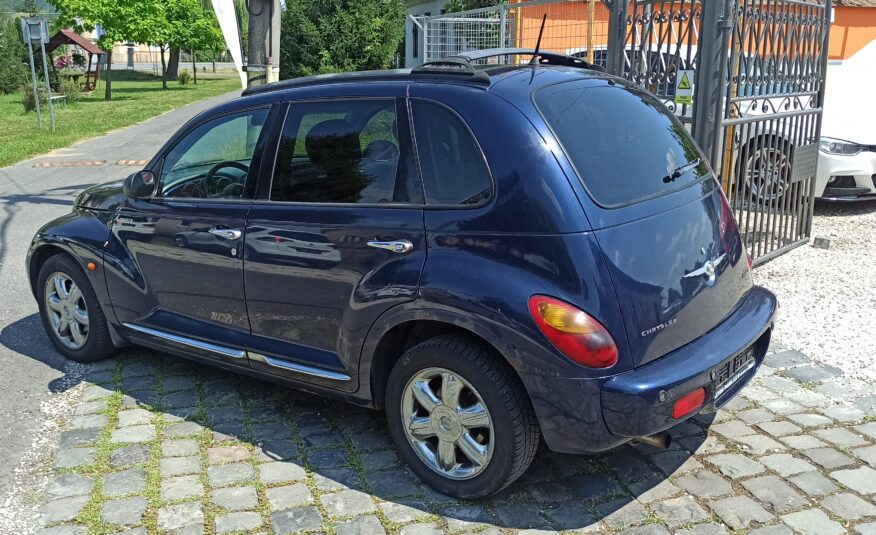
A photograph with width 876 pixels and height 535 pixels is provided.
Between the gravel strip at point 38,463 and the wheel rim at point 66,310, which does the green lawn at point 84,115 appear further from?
the gravel strip at point 38,463

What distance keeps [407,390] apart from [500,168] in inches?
42.4

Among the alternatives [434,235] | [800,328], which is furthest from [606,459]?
[800,328]

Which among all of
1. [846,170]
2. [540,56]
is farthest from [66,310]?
[846,170]

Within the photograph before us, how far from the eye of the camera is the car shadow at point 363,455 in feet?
11.5

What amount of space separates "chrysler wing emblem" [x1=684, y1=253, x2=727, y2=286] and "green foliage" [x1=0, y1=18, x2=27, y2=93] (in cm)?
4208

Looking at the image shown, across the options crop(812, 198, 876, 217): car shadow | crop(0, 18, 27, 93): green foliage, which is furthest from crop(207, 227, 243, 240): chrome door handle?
crop(0, 18, 27, 93): green foliage

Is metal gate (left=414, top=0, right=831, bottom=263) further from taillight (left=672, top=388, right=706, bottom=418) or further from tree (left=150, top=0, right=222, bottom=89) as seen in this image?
tree (left=150, top=0, right=222, bottom=89)

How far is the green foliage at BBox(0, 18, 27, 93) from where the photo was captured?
39.1m

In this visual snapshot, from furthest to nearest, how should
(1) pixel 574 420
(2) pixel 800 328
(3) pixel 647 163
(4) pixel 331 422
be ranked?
(2) pixel 800 328
(4) pixel 331 422
(3) pixel 647 163
(1) pixel 574 420

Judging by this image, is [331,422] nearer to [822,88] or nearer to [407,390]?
[407,390]

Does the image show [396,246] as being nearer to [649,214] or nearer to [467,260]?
[467,260]

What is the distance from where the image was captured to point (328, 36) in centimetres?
1747

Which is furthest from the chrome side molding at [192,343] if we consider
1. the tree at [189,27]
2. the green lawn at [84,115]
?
the tree at [189,27]

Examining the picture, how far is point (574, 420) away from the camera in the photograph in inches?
124
